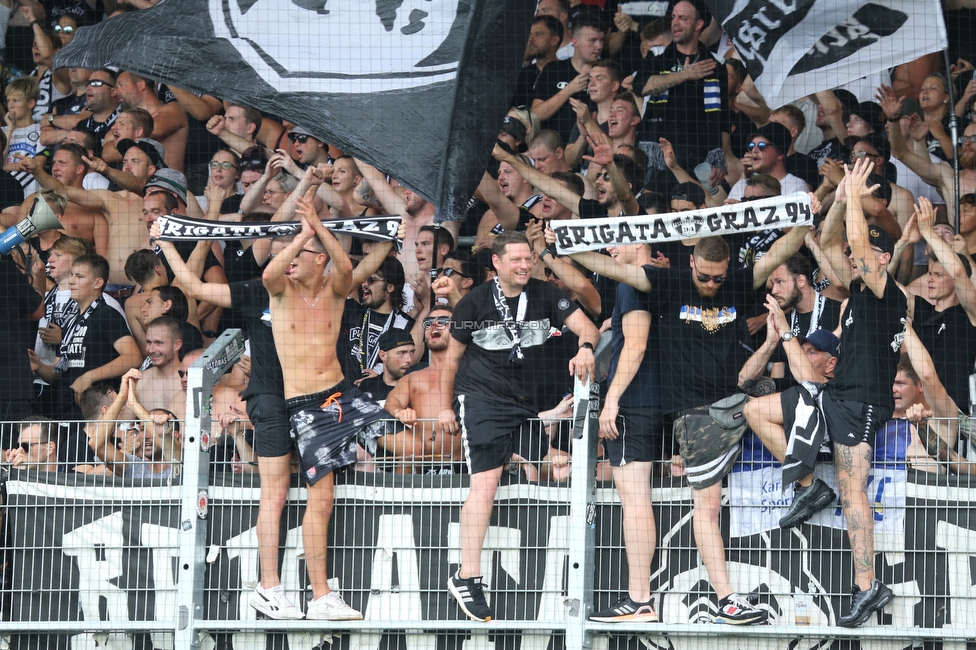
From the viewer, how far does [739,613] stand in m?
6.75

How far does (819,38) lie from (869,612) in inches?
132

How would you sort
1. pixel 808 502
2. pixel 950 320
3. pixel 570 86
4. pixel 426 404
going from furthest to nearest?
pixel 570 86
pixel 950 320
pixel 426 404
pixel 808 502

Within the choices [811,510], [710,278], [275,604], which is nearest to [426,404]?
[275,604]

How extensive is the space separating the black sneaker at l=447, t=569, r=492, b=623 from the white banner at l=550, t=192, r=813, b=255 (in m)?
1.75

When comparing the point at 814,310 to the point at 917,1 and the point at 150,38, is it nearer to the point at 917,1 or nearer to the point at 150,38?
the point at 917,1

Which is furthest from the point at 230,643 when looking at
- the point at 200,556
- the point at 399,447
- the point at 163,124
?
the point at 163,124

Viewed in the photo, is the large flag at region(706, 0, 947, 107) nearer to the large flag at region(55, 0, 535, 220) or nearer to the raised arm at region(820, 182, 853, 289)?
the raised arm at region(820, 182, 853, 289)

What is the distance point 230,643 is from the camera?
711 cm

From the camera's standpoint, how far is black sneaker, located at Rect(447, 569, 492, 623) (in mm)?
6938

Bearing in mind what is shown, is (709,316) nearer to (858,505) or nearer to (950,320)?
(858,505)

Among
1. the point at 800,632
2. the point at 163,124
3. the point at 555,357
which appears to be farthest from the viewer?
the point at 163,124

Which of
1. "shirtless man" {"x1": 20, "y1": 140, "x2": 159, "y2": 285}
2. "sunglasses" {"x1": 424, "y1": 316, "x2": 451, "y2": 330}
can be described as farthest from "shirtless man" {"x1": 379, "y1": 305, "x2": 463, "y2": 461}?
"shirtless man" {"x1": 20, "y1": 140, "x2": 159, "y2": 285}

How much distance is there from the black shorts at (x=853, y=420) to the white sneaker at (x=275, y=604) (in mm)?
2874

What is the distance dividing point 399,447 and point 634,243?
1.67 metres
